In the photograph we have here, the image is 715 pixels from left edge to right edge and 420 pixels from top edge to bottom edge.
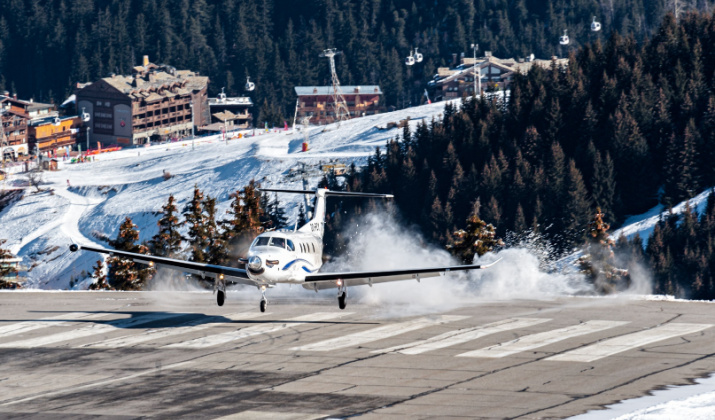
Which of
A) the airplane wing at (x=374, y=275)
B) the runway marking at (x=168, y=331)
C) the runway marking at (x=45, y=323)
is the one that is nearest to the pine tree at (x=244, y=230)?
the runway marking at (x=45, y=323)

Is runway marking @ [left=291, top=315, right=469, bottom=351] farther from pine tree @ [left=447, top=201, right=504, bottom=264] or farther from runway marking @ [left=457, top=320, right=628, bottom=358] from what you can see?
pine tree @ [left=447, top=201, right=504, bottom=264]

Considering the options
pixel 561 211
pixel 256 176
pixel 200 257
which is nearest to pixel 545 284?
pixel 200 257

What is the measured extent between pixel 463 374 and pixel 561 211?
96.3m

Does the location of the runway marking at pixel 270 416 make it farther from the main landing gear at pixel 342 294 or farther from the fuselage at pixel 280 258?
the main landing gear at pixel 342 294

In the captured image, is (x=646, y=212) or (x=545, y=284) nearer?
(x=545, y=284)

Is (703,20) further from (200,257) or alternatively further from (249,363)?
(249,363)

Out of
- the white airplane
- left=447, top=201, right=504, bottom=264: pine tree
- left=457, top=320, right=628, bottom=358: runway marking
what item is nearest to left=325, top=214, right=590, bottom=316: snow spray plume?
the white airplane

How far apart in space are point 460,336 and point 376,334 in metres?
3.22

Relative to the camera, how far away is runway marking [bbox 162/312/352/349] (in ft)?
129

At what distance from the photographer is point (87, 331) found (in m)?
42.7

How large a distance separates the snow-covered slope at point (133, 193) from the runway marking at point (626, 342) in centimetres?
11830

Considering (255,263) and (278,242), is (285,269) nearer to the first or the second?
(278,242)

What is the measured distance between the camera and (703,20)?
15212 cm

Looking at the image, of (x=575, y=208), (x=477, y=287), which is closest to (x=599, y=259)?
(x=477, y=287)
